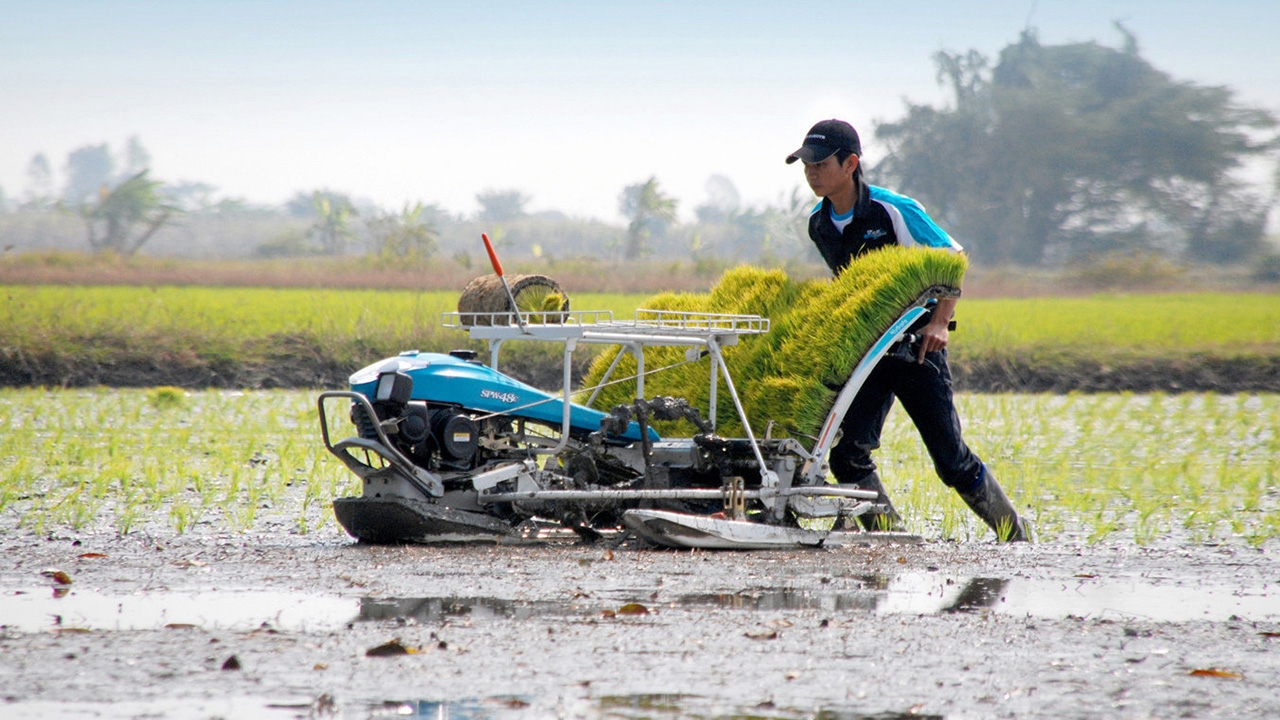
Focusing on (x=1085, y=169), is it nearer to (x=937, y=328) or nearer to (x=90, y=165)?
(x=937, y=328)

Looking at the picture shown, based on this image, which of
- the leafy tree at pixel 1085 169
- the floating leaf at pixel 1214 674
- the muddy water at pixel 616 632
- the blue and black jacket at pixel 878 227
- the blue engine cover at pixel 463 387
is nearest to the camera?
the muddy water at pixel 616 632

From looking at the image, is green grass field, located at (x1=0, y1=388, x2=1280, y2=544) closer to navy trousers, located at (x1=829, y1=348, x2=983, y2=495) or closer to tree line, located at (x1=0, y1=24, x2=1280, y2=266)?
navy trousers, located at (x1=829, y1=348, x2=983, y2=495)

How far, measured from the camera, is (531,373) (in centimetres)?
1652

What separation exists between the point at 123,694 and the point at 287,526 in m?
3.14

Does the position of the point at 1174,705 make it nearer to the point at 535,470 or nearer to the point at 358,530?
the point at 535,470

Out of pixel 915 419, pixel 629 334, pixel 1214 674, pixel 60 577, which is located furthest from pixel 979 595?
pixel 60 577

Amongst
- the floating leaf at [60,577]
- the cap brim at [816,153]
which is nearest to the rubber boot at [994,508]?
the cap brim at [816,153]

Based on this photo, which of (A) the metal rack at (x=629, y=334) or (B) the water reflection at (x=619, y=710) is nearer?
(B) the water reflection at (x=619, y=710)

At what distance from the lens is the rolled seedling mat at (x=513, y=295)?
609 centimetres

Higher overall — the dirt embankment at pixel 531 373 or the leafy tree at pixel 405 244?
the leafy tree at pixel 405 244

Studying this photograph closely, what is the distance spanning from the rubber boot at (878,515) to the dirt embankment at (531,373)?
9837 millimetres

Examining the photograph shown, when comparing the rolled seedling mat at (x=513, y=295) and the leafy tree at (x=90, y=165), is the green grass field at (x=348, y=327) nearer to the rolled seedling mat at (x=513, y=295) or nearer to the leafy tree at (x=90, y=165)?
the rolled seedling mat at (x=513, y=295)

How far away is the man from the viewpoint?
6129 mm

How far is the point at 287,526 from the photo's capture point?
6422mm
